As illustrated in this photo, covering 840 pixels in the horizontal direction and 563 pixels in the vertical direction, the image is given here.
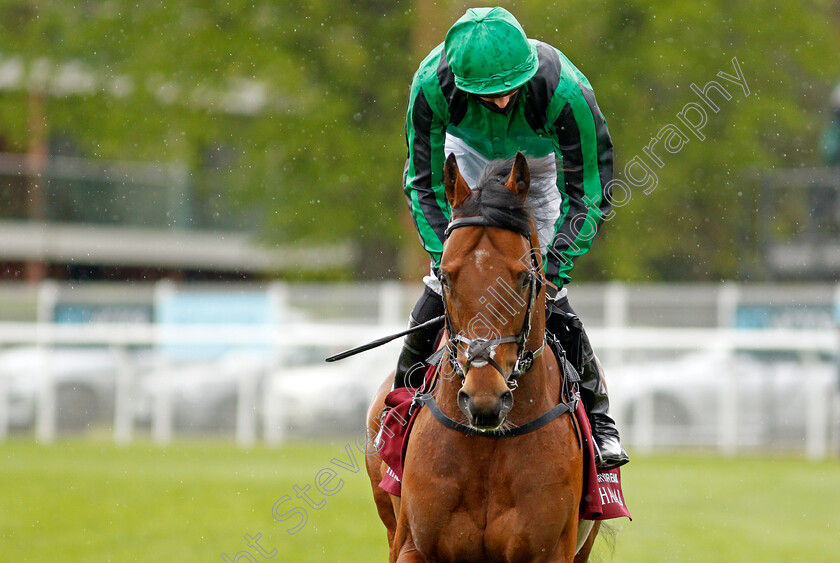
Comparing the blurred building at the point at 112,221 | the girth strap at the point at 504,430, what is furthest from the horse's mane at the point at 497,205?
the blurred building at the point at 112,221

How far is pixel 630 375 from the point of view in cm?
1582

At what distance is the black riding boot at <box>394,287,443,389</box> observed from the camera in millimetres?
4922

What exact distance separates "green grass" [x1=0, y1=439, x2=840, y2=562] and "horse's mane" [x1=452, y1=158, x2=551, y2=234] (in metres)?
4.39

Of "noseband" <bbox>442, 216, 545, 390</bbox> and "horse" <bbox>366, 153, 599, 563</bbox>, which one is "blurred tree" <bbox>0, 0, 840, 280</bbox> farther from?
"noseband" <bbox>442, 216, 545, 390</bbox>

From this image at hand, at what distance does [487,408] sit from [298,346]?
12.7 m

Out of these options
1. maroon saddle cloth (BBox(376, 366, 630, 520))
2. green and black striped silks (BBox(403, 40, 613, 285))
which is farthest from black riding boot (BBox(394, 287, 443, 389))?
green and black striped silks (BBox(403, 40, 613, 285))

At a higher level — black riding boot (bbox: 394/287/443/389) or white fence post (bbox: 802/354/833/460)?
black riding boot (bbox: 394/287/443/389)

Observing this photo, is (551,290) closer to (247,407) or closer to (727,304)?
(247,407)

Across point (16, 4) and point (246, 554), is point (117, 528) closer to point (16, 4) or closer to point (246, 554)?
point (246, 554)

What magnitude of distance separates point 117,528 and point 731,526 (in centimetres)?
507

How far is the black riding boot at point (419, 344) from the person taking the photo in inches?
194

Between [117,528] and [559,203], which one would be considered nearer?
[559,203]

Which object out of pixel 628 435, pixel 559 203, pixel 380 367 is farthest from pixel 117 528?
pixel 628 435

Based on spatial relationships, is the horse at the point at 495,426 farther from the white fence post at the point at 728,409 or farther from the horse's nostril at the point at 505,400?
the white fence post at the point at 728,409
